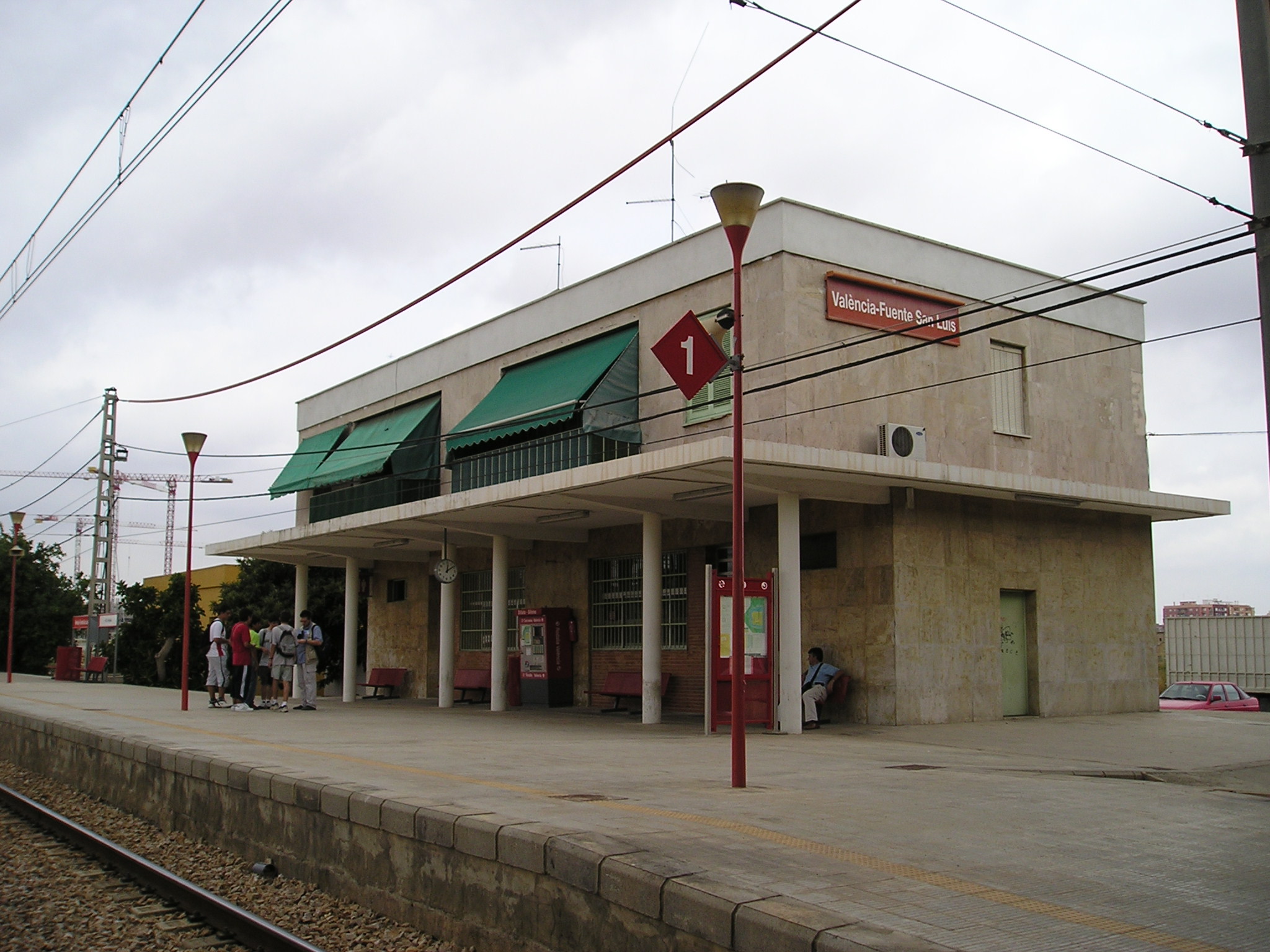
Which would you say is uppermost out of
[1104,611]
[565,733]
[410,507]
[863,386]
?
[863,386]

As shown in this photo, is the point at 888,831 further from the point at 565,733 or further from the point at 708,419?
the point at 708,419

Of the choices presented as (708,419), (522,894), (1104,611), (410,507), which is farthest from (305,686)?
(522,894)

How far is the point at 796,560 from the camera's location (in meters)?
15.8

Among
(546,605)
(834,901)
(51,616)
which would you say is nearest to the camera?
(834,901)

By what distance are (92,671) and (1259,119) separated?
3515cm

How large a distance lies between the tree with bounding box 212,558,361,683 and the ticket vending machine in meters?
16.8

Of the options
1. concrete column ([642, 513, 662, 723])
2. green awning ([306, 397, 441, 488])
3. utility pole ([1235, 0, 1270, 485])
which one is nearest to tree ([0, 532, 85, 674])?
green awning ([306, 397, 441, 488])

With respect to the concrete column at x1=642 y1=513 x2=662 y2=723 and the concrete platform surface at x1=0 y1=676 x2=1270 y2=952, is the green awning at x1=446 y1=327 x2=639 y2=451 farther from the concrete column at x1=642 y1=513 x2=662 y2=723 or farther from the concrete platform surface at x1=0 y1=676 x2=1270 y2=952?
the concrete platform surface at x1=0 y1=676 x2=1270 y2=952

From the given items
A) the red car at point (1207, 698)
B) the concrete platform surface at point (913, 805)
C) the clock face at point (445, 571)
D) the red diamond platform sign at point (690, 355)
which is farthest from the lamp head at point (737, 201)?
the red car at point (1207, 698)

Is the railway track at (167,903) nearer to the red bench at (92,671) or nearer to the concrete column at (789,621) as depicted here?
the concrete column at (789,621)

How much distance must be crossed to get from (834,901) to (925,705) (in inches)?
490

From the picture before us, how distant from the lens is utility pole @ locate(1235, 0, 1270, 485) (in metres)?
6.45

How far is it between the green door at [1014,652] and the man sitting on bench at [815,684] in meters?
3.44

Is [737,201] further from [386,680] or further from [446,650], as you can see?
[386,680]
